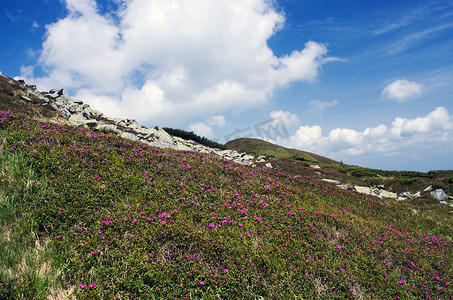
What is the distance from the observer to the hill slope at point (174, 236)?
483cm

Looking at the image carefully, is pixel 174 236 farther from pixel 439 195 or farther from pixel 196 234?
pixel 439 195

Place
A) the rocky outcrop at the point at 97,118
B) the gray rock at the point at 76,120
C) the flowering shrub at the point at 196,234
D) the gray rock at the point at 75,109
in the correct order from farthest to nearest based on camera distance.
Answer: the gray rock at the point at 75,109 → the rocky outcrop at the point at 97,118 → the gray rock at the point at 76,120 → the flowering shrub at the point at 196,234

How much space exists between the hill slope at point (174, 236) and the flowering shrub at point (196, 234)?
36 mm

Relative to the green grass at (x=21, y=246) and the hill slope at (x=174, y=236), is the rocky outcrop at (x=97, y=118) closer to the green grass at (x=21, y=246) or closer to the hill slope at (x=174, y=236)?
the hill slope at (x=174, y=236)

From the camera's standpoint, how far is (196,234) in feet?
20.5

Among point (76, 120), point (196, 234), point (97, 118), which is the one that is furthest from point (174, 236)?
point (97, 118)

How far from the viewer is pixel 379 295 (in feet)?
18.2

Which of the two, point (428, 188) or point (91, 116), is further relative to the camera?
point (91, 116)

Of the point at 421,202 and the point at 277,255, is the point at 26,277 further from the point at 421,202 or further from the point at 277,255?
the point at 421,202

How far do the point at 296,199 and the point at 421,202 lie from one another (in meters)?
15.8

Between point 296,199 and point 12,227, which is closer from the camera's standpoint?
point 12,227

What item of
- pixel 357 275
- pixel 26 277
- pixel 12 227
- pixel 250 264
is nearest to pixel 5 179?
pixel 12 227

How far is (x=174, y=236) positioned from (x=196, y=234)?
60cm

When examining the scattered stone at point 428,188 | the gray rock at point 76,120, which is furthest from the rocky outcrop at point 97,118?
the scattered stone at point 428,188
